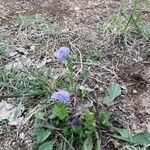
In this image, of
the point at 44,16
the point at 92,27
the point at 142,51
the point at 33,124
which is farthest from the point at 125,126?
the point at 44,16

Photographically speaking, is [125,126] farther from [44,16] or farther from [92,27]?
[44,16]

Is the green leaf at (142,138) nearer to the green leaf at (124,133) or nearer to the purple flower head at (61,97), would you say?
the green leaf at (124,133)

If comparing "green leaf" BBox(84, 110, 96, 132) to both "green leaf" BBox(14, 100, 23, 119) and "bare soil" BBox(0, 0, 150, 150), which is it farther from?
"green leaf" BBox(14, 100, 23, 119)

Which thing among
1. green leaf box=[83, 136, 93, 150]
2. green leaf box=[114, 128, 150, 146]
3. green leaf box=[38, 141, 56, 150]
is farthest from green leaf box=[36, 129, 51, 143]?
green leaf box=[114, 128, 150, 146]

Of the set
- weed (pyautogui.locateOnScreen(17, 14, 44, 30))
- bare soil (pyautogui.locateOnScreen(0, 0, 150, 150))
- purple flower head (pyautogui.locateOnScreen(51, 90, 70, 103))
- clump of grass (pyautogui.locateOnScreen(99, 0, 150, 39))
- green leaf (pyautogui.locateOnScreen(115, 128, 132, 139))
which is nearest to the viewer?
purple flower head (pyautogui.locateOnScreen(51, 90, 70, 103))

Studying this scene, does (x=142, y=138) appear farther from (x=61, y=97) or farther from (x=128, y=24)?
(x=128, y=24)

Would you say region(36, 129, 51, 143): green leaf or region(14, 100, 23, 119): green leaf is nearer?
region(36, 129, 51, 143): green leaf
